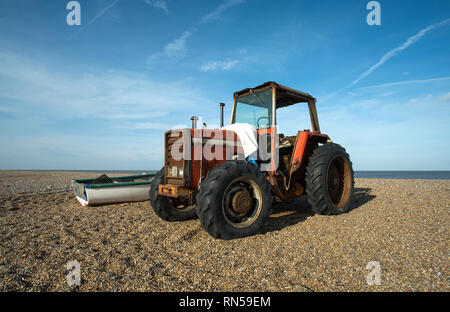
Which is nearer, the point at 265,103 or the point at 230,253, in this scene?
the point at 230,253

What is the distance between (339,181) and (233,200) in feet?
10.4

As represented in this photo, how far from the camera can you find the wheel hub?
362 cm

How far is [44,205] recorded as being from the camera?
254 inches

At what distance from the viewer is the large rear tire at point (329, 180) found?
4621 millimetres

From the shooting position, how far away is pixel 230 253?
120 inches

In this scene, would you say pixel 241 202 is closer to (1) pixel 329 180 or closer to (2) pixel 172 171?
(2) pixel 172 171

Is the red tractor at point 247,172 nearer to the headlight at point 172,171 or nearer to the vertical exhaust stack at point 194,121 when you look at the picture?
the headlight at point 172,171

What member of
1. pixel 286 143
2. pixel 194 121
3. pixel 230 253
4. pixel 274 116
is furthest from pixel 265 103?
pixel 230 253

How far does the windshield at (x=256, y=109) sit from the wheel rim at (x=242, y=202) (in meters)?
1.61

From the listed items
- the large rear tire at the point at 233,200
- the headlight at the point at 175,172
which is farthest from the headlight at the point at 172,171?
the large rear tire at the point at 233,200

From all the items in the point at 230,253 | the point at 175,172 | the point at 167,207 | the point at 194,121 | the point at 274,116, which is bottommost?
the point at 230,253

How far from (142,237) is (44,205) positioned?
4.48 meters
